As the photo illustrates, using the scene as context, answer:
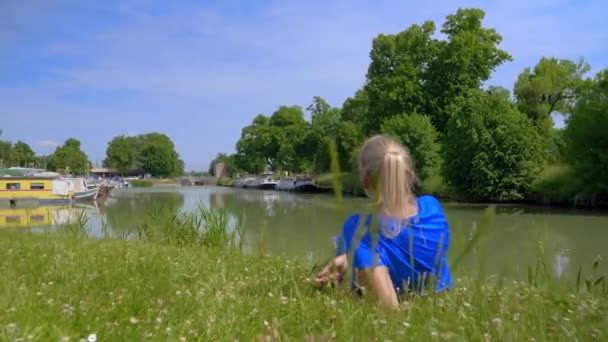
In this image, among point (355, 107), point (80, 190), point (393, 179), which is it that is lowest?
point (80, 190)

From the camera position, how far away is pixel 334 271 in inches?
110

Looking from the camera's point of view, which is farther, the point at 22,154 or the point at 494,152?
the point at 22,154

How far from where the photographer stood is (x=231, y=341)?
184 cm

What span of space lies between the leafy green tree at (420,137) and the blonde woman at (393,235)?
2969 centimetres

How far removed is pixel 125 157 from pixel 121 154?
98 cm

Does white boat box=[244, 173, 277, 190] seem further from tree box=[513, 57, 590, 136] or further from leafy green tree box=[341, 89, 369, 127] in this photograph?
tree box=[513, 57, 590, 136]

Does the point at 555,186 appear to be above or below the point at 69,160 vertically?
below

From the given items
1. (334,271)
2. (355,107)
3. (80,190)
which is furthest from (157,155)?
(334,271)

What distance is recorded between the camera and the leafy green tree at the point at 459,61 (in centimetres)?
3528

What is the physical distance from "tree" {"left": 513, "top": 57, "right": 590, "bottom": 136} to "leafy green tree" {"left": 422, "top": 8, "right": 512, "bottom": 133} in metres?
2.44

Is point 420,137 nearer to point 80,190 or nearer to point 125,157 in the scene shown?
point 80,190

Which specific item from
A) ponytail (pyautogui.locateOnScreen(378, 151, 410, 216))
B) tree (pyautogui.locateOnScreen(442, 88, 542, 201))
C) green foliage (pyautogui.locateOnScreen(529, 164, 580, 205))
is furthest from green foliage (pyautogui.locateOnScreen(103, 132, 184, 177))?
ponytail (pyautogui.locateOnScreen(378, 151, 410, 216))

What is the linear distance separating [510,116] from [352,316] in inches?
1126

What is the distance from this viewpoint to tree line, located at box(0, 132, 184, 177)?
312 feet
